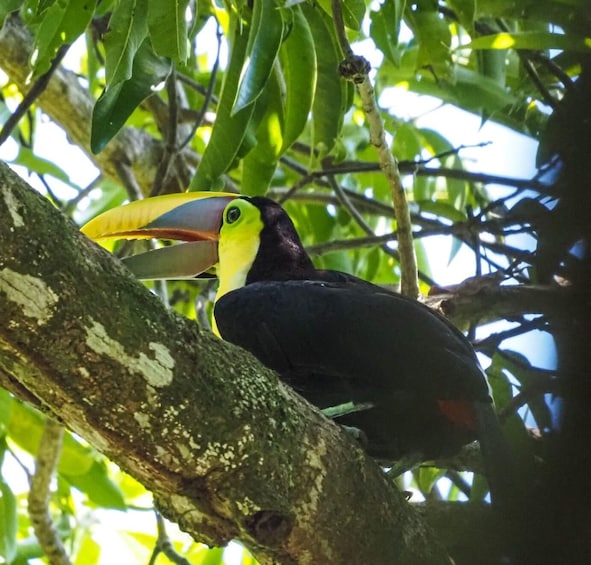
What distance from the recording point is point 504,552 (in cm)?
100

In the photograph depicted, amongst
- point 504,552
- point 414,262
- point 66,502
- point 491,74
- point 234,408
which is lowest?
point 504,552

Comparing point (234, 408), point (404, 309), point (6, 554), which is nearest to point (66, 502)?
point (6, 554)

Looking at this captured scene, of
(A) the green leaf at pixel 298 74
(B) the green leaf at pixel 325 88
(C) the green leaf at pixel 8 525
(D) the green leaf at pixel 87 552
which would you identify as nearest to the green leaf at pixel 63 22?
(A) the green leaf at pixel 298 74

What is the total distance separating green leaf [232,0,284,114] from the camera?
1850 mm

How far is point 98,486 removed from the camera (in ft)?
10.0

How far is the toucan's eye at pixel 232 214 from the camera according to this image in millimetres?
2980

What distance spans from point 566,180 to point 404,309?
1451mm

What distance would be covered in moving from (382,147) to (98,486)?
1460 mm

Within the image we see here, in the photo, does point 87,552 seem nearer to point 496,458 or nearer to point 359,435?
point 359,435

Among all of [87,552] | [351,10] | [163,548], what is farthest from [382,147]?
[87,552]

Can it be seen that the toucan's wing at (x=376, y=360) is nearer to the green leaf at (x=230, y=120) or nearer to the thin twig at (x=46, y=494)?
the green leaf at (x=230, y=120)

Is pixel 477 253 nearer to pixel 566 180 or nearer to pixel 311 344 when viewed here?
pixel 311 344

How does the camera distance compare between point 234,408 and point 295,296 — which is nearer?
point 234,408

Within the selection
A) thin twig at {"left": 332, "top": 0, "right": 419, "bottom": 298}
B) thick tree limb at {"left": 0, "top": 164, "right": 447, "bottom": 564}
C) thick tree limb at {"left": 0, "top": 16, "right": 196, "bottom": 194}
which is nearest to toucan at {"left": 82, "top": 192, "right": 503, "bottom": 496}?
thin twig at {"left": 332, "top": 0, "right": 419, "bottom": 298}
